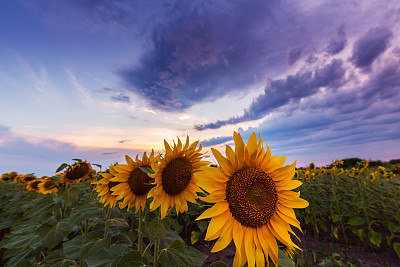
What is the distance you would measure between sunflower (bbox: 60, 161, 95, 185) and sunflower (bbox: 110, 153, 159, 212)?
2059mm

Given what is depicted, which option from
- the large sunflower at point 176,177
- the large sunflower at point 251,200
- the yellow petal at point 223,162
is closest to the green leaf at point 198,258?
the large sunflower at point 176,177

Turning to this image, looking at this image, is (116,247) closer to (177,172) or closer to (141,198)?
Answer: (141,198)

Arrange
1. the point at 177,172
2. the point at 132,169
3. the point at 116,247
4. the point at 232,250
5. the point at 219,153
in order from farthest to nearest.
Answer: the point at 232,250 < the point at 132,169 < the point at 116,247 < the point at 177,172 < the point at 219,153

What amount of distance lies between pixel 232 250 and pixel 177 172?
130 inches

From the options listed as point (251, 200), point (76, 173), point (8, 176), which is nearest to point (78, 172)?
point (76, 173)

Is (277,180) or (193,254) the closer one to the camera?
(277,180)

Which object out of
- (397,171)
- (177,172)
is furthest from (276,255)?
(397,171)

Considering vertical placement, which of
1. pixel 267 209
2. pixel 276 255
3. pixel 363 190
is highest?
pixel 267 209

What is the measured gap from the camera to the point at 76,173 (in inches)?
148

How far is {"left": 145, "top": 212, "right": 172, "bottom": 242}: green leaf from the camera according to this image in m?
1.49

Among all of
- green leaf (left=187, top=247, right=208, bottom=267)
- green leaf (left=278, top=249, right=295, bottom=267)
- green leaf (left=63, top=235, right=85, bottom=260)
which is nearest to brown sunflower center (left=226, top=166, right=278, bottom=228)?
green leaf (left=278, top=249, right=295, bottom=267)

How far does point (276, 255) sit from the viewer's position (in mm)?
1362

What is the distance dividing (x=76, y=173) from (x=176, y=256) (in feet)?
9.80

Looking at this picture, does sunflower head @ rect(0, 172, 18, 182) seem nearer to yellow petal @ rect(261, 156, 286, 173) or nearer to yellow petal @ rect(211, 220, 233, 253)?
yellow petal @ rect(211, 220, 233, 253)
